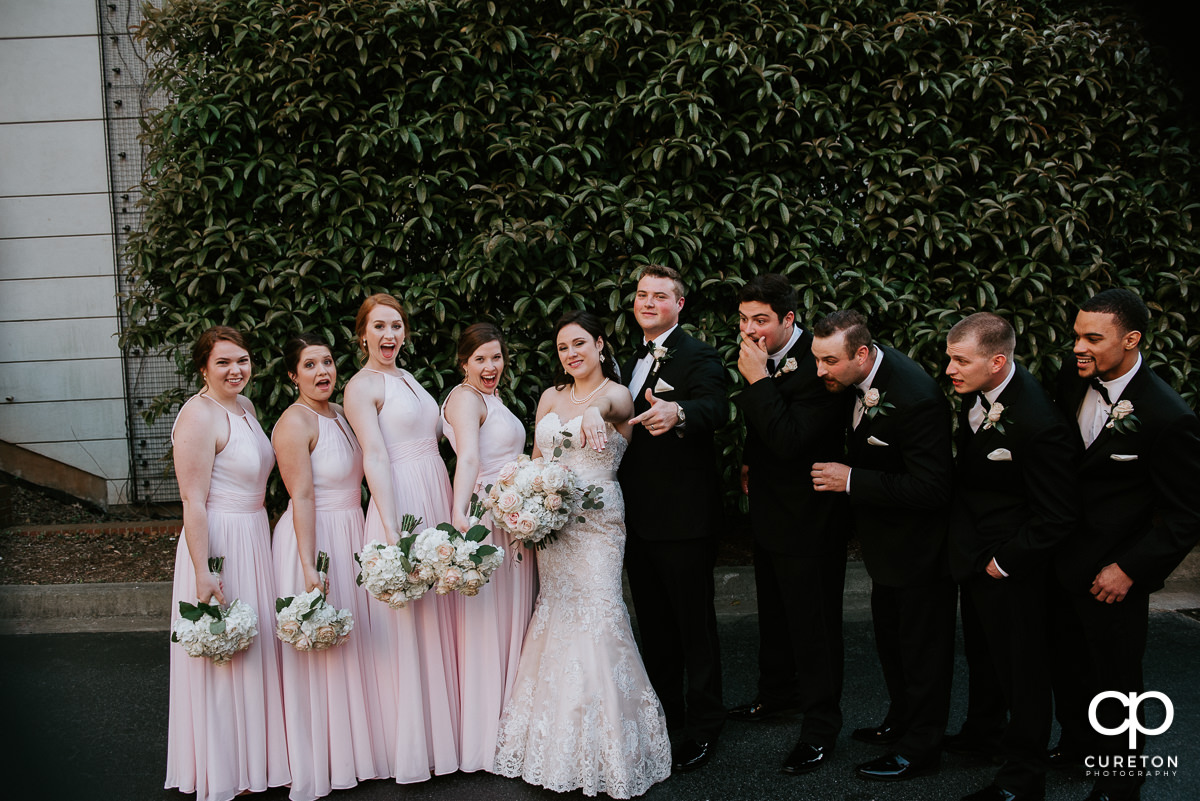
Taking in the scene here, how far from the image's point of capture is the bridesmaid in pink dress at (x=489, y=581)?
384cm

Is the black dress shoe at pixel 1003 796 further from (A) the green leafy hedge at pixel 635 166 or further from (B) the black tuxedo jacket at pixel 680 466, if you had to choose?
(A) the green leafy hedge at pixel 635 166

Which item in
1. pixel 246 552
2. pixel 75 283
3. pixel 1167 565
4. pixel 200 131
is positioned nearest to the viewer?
pixel 1167 565

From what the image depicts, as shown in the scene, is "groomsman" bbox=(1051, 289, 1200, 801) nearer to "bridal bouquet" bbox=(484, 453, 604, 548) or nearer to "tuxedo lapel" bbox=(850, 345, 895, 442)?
"tuxedo lapel" bbox=(850, 345, 895, 442)

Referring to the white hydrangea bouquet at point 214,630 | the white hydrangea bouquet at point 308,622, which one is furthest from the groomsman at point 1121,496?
the white hydrangea bouquet at point 214,630

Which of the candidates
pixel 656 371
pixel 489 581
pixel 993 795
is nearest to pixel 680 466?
pixel 656 371

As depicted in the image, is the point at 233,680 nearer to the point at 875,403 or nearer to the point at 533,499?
the point at 533,499

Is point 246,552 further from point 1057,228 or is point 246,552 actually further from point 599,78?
point 1057,228

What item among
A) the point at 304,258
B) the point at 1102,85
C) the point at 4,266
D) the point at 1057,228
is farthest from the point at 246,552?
the point at 1102,85

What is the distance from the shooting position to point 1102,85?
5.71m

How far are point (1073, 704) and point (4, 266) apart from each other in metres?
4.34

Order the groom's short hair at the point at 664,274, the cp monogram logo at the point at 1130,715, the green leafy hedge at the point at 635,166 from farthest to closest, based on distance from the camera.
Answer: the green leafy hedge at the point at 635,166 → the groom's short hair at the point at 664,274 → the cp monogram logo at the point at 1130,715

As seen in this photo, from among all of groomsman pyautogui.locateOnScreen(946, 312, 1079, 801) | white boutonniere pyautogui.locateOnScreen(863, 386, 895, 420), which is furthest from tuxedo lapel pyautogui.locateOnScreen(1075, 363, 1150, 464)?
white boutonniere pyautogui.locateOnScreen(863, 386, 895, 420)

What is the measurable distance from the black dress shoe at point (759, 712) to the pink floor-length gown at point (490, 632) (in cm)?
131

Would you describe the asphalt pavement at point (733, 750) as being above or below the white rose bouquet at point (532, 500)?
below
